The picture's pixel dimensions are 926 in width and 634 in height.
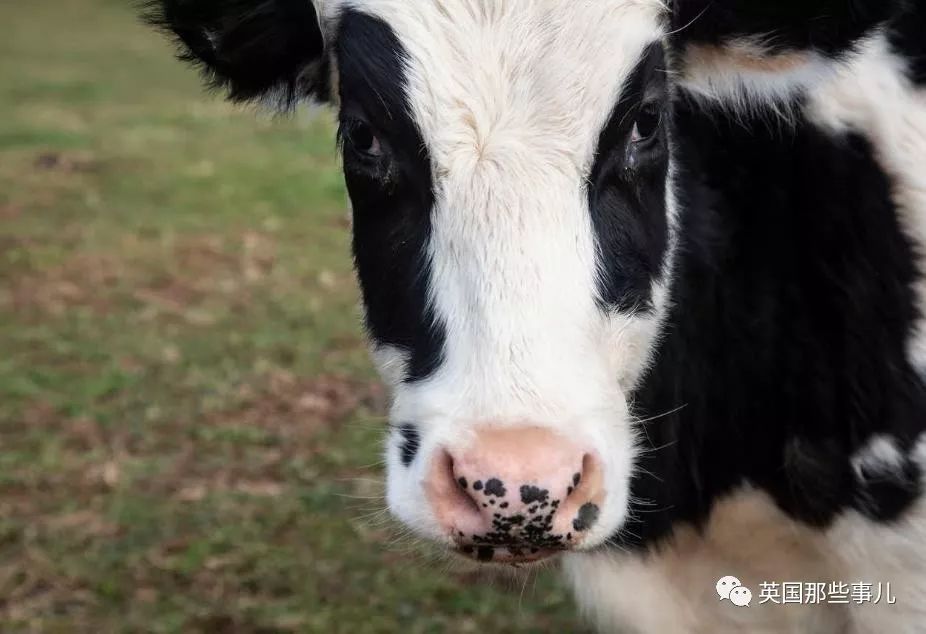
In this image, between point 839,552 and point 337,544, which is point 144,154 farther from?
point 839,552

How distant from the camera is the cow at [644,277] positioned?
205 centimetres

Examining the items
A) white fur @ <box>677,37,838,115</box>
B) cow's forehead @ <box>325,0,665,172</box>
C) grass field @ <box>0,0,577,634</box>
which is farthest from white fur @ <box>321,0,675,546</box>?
grass field @ <box>0,0,577,634</box>

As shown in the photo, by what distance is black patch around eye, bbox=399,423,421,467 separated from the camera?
7.00 ft

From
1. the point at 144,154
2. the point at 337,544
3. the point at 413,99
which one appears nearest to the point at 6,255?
the point at 144,154

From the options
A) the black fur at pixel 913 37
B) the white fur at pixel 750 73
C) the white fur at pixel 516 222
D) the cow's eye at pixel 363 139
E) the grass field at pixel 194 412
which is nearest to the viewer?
the white fur at pixel 516 222

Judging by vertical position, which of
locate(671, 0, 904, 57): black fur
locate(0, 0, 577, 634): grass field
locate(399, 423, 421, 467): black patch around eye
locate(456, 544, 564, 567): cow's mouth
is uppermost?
locate(671, 0, 904, 57): black fur

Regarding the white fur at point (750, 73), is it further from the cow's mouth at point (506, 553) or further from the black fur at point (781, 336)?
the cow's mouth at point (506, 553)

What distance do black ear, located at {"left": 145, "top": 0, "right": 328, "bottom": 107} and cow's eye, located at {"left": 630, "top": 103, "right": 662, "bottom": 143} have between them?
0.74m

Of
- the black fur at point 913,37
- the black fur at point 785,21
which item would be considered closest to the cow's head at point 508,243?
the black fur at point 785,21

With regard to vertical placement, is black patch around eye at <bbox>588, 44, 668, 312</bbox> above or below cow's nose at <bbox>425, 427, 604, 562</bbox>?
above

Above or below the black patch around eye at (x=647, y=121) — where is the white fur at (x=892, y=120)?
below

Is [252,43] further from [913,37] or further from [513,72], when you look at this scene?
[913,37]

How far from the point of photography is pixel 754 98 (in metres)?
2.57

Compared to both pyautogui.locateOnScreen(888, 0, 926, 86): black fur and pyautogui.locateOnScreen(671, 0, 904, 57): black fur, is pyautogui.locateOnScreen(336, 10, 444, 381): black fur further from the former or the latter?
pyautogui.locateOnScreen(888, 0, 926, 86): black fur
